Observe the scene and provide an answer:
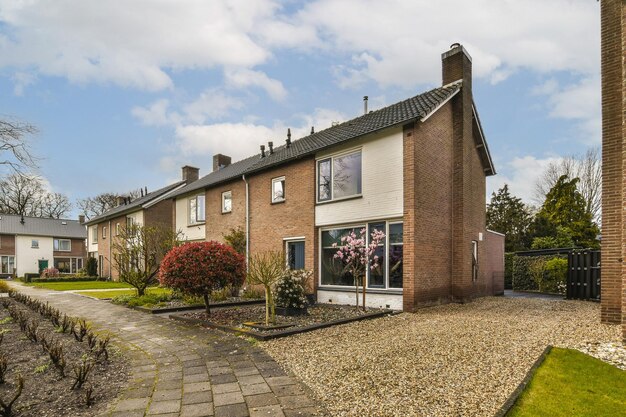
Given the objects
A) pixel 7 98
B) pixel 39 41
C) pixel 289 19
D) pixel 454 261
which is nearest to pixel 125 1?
pixel 39 41

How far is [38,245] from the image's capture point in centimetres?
4797

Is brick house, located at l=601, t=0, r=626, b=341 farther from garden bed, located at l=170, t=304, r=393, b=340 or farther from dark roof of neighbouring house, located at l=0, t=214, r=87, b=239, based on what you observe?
dark roof of neighbouring house, located at l=0, t=214, r=87, b=239

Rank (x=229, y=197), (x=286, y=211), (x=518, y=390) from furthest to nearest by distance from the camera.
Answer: (x=229, y=197) < (x=286, y=211) < (x=518, y=390)

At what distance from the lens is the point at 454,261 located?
13.6 m

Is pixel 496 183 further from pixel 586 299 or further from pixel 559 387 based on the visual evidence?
pixel 559 387

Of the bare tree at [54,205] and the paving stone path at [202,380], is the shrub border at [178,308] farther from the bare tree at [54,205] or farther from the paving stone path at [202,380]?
the bare tree at [54,205]

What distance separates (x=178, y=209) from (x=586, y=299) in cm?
2170

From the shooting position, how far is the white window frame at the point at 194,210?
73.0 feet

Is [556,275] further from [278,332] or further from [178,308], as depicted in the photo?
[178,308]

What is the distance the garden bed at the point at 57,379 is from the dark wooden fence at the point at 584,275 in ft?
49.3

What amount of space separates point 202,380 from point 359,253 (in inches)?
294

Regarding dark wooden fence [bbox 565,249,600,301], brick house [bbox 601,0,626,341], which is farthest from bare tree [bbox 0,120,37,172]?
dark wooden fence [bbox 565,249,600,301]

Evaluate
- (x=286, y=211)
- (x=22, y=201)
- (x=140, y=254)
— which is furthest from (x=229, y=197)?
(x=22, y=201)

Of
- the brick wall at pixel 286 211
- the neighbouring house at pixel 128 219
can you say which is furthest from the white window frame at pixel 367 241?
the neighbouring house at pixel 128 219
